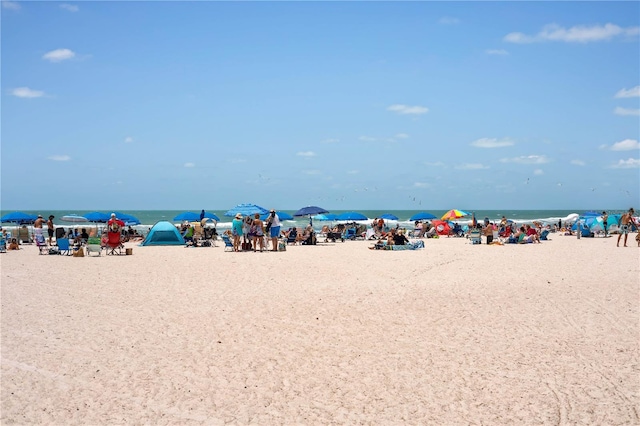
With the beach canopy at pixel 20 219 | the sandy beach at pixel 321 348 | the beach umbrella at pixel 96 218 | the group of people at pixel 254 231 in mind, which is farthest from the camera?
the beach umbrella at pixel 96 218

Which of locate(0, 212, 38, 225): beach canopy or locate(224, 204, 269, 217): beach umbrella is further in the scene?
locate(0, 212, 38, 225): beach canopy

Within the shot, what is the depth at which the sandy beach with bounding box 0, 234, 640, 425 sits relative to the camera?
5.23 m

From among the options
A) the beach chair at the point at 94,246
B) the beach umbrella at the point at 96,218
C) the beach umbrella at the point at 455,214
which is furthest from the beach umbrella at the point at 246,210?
the beach umbrella at the point at 455,214

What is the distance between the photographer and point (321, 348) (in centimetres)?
705

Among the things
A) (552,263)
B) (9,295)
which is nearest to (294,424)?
(9,295)

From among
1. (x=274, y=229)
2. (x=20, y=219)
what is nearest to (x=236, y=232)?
(x=274, y=229)

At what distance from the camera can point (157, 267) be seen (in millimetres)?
14945

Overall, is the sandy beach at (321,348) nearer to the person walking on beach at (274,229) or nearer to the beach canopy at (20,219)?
the person walking on beach at (274,229)

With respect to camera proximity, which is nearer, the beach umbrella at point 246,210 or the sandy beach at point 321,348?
the sandy beach at point 321,348

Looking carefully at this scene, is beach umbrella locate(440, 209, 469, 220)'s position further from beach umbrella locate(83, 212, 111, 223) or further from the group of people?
beach umbrella locate(83, 212, 111, 223)

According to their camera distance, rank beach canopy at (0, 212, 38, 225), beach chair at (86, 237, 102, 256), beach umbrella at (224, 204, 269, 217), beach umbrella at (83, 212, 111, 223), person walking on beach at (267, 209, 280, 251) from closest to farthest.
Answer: beach chair at (86, 237, 102, 256), person walking on beach at (267, 209, 280, 251), beach umbrella at (224, 204, 269, 217), beach canopy at (0, 212, 38, 225), beach umbrella at (83, 212, 111, 223)

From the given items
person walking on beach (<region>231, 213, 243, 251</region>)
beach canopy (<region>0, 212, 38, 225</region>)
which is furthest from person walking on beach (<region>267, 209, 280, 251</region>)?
beach canopy (<region>0, 212, 38, 225</region>)

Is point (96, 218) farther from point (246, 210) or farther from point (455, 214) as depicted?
point (455, 214)

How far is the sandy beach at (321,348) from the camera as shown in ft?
17.2
